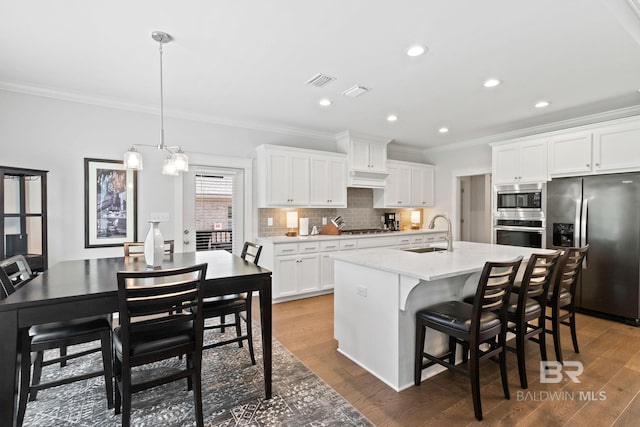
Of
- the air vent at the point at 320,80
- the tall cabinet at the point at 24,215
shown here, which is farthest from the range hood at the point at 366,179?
the tall cabinet at the point at 24,215

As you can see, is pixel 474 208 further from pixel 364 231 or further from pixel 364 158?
pixel 364 158

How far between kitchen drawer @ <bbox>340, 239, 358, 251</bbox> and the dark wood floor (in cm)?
196

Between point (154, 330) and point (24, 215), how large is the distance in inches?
93.1

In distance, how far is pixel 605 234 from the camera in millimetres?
3678

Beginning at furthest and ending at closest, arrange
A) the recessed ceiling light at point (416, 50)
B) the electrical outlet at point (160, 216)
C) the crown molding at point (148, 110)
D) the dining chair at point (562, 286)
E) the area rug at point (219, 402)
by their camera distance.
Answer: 1. the electrical outlet at point (160, 216)
2. the crown molding at point (148, 110)
3. the dining chair at point (562, 286)
4. the recessed ceiling light at point (416, 50)
5. the area rug at point (219, 402)

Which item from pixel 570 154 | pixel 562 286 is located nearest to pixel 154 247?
pixel 562 286

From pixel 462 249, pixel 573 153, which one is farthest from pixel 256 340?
pixel 573 153

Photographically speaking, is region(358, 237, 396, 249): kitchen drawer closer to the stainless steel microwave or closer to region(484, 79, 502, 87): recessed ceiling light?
the stainless steel microwave

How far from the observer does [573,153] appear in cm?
404

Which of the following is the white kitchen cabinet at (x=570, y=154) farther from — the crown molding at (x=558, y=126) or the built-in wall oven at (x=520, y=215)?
the crown molding at (x=558, y=126)

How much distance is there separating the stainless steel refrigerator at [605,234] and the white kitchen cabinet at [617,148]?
0.16 meters

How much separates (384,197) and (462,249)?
8.95ft

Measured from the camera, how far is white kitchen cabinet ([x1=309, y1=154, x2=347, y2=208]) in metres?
5.00

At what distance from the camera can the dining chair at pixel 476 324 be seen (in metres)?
1.99
